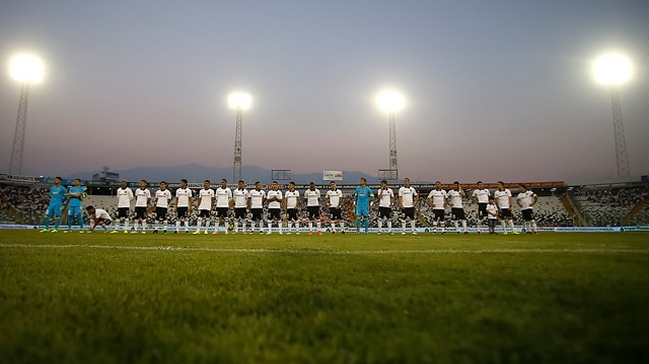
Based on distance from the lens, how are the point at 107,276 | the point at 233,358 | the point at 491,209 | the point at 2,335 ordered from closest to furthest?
the point at 233,358 < the point at 2,335 < the point at 107,276 < the point at 491,209

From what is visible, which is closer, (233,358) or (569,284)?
(233,358)

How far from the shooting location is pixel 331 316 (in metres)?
1.78

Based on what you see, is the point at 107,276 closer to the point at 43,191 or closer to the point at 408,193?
the point at 408,193

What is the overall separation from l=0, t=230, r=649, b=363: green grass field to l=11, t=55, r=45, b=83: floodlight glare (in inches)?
1403

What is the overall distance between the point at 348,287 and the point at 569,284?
157 centimetres

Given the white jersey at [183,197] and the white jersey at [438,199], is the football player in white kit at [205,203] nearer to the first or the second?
the white jersey at [183,197]

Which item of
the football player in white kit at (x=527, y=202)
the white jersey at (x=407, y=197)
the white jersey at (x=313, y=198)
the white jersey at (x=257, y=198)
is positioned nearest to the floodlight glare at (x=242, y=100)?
the white jersey at (x=257, y=198)

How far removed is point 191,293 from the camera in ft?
7.78

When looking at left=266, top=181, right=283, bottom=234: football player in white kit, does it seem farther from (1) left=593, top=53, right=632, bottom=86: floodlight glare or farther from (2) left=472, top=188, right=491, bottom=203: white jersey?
(1) left=593, top=53, right=632, bottom=86: floodlight glare

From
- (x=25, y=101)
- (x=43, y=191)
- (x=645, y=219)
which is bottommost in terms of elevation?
(x=645, y=219)

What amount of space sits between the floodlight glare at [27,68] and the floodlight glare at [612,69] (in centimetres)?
4748

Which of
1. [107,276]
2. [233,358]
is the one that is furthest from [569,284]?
[107,276]

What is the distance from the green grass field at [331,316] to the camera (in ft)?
4.22

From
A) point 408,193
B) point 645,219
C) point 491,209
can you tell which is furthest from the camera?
point 645,219
